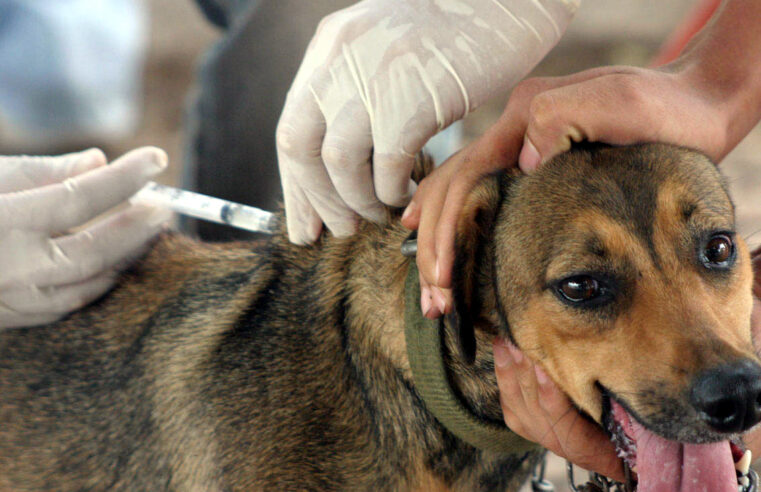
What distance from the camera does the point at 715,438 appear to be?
1.68 metres

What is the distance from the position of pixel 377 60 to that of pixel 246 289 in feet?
2.45

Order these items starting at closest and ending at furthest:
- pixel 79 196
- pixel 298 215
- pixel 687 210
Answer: pixel 687 210, pixel 298 215, pixel 79 196

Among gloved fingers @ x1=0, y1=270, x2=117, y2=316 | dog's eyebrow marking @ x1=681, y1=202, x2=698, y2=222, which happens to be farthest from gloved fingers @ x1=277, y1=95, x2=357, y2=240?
dog's eyebrow marking @ x1=681, y1=202, x2=698, y2=222

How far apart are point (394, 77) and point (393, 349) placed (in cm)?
68

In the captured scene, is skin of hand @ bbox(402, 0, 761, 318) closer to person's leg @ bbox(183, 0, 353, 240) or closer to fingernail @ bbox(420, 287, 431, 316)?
fingernail @ bbox(420, 287, 431, 316)

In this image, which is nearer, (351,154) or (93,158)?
(351,154)

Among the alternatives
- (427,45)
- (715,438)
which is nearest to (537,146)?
(427,45)

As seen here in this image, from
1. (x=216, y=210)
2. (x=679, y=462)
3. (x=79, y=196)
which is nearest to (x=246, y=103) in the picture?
(x=216, y=210)

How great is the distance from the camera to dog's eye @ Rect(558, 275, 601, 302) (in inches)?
70.7

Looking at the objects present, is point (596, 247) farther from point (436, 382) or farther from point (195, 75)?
point (195, 75)

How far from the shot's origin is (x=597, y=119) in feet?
5.95

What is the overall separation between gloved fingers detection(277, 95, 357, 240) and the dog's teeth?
111cm

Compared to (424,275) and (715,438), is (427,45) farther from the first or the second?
(715,438)

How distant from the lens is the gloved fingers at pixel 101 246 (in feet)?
7.75
